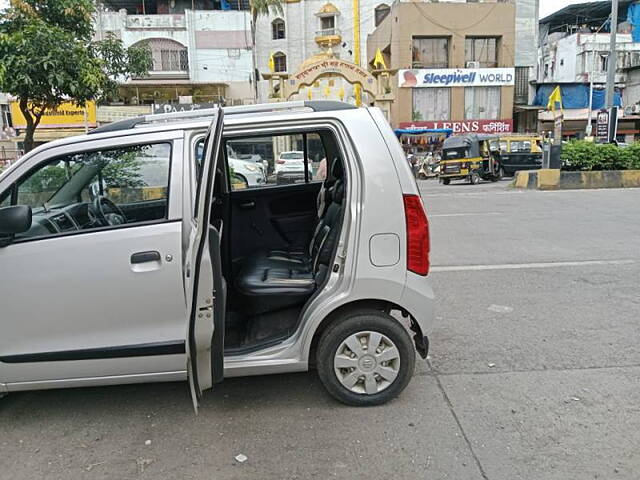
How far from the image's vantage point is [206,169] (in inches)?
99.5

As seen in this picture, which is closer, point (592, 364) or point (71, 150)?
point (71, 150)

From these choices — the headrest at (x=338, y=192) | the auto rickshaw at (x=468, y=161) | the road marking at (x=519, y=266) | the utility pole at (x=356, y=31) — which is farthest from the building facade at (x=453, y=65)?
the headrest at (x=338, y=192)

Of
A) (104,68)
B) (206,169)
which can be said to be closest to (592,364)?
(206,169)

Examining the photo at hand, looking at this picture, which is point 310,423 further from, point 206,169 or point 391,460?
point 206,169

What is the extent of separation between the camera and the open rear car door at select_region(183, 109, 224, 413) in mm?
2500

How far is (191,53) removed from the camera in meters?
34.1

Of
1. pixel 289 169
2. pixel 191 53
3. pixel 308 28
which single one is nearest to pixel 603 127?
pixel 289 169

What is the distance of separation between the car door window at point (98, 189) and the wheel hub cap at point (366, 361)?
53.9 inches

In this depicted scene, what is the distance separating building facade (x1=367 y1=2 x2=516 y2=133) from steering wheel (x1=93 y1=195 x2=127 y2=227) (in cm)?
3118

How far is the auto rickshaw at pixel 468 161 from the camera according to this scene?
70.9 ft

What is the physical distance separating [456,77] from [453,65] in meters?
0.97

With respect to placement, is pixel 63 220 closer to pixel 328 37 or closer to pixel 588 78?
pixel 328 37

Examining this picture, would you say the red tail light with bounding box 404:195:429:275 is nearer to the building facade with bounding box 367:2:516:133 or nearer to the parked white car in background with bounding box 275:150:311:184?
the parked white car in background with bounding box 275:150:311:184

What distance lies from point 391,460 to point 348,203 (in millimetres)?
1457
